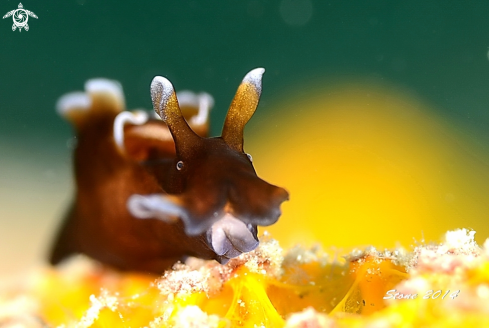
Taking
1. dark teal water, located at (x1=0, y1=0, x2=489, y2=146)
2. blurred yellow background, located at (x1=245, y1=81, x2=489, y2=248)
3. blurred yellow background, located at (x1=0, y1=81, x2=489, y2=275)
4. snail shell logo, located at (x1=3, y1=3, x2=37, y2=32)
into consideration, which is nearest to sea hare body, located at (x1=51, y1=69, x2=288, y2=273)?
blurred yellow background, located at (x1=0, y1=81, x2=489, y2=275)

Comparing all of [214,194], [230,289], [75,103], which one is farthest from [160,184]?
[75,103]

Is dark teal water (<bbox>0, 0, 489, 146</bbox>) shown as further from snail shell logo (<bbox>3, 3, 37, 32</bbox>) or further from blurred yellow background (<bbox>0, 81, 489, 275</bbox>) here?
blurred yellow background (<bbox>0, 81, 489, 275</bbox>)

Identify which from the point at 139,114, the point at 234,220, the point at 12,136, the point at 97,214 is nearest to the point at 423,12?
the point at 139,114

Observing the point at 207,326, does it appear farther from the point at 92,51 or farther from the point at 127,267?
the point at 92,51

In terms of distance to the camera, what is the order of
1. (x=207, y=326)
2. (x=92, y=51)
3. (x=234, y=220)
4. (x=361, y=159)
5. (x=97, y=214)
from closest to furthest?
1. (x=207, y=326)
2. (x=234, y=220)
3. (x=97, y=214)
4. (x=92, y=51)
5. (x=361, y=159)

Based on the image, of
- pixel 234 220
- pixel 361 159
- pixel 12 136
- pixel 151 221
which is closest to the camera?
pixel 234 220

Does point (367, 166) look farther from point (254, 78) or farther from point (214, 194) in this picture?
point (214, 194)
